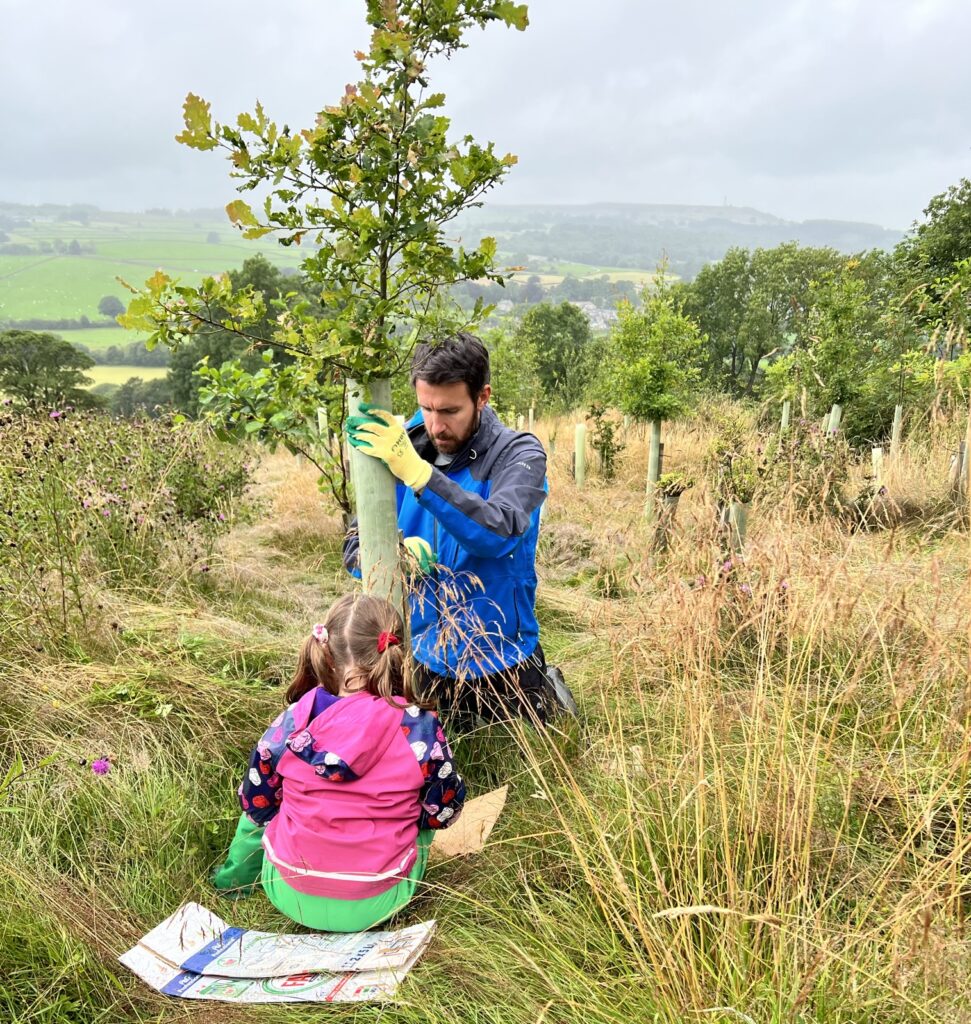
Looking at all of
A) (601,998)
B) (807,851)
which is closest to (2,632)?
(601,998)

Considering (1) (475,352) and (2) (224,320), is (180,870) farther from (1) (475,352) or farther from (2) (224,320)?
(1) (475,352)

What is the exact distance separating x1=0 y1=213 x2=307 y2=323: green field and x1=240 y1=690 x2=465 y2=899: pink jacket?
33.9 metres

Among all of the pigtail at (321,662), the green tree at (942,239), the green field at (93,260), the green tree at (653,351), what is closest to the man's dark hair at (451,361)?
the pigtail at (321,662)

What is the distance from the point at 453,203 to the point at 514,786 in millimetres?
1745

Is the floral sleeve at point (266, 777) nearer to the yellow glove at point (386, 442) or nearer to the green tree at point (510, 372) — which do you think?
the yellow glove at point (386, 442)

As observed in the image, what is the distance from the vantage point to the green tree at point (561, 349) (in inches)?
723

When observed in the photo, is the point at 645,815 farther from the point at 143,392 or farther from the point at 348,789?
the point at 143,392

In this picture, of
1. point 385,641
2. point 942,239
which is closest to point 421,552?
point 385,641

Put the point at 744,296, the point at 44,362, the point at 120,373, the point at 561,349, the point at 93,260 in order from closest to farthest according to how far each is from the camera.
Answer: the point at 44,362 < the point at 561,349 < the point at 744,296 < the point at 120,373 < the point at 93,260

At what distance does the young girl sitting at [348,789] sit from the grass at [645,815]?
0.14 metres

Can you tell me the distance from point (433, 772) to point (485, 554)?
0.63m

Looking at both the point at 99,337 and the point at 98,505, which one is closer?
the point at 98,505

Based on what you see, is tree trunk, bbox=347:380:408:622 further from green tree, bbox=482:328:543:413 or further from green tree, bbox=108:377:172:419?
green tree, bbox=108:377:172:419

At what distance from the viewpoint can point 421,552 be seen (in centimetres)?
219
